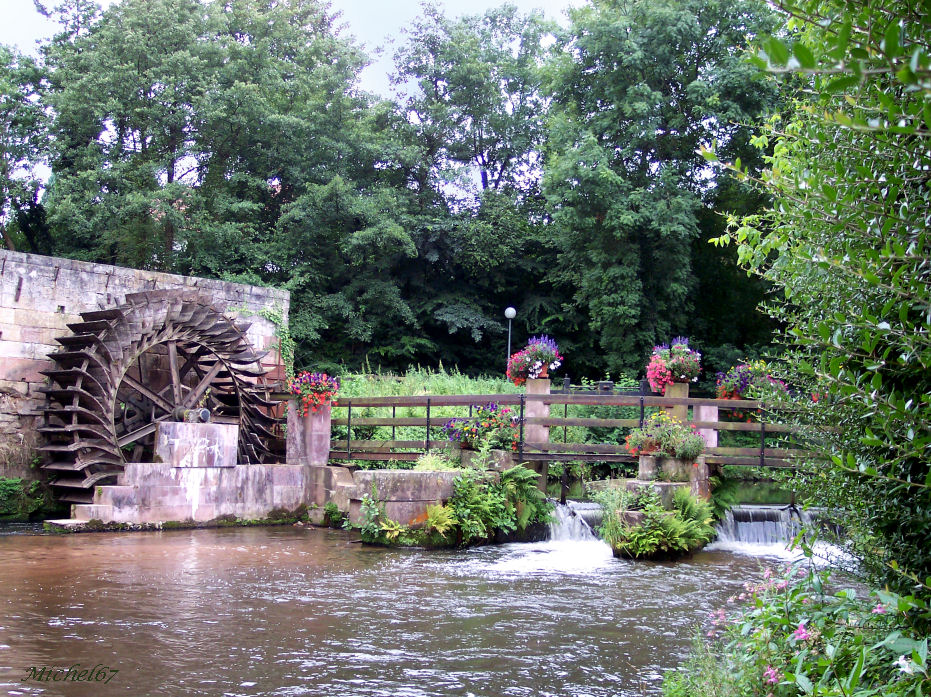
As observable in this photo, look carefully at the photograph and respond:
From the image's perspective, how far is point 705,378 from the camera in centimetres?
2150

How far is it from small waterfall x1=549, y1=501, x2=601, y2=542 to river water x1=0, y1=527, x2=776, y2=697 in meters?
0.58

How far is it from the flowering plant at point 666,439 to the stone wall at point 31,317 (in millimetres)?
8740

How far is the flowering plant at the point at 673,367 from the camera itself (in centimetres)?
1148

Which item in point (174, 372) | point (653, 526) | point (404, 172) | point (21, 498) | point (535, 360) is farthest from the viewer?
point (404, 172)

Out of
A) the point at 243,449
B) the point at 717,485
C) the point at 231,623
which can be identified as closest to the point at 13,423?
the point at 243,449

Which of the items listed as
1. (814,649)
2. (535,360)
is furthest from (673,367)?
(814,649)

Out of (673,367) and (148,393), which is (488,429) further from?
(148,393)

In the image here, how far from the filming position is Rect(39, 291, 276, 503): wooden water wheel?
12.2 metres

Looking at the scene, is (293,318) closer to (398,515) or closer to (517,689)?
(398,515)

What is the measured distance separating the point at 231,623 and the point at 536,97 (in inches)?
946

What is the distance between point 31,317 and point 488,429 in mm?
7373

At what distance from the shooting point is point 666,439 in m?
10.7

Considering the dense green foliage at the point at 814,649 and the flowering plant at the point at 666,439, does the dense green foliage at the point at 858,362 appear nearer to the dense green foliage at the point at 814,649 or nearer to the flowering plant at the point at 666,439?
the dense green foliage at the point at 814,649

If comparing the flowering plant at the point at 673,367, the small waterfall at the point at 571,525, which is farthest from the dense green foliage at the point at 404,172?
the small waterfall at the point at 571,525
